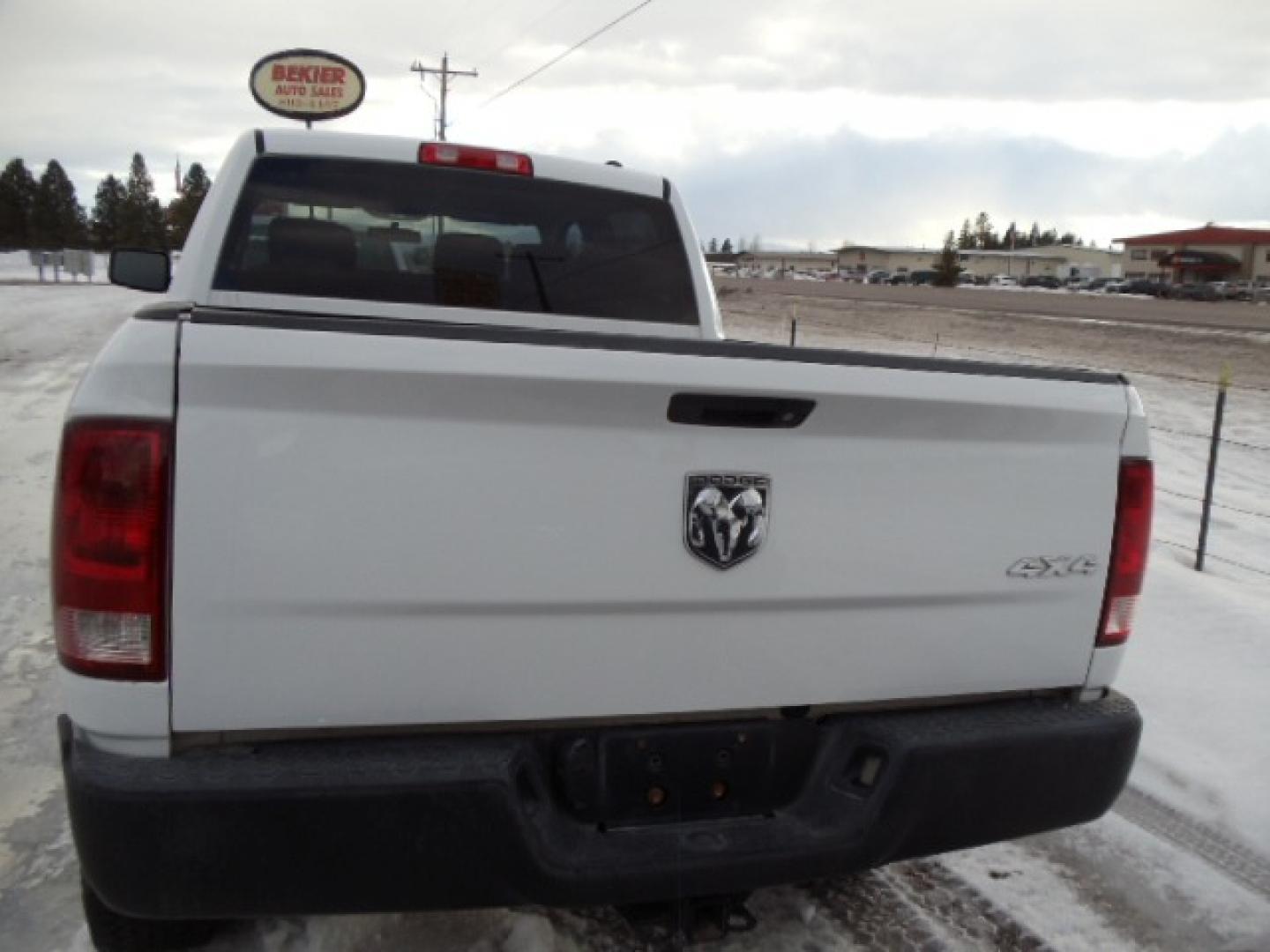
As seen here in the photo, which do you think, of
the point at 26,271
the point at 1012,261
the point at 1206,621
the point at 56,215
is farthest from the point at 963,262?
the point at 1206,621

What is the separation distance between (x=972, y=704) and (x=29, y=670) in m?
3.71

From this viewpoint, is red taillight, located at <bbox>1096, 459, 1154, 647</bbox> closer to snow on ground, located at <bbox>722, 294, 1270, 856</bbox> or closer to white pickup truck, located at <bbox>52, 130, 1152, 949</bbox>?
white pickup truck, located at <bbox>52, 130, 1152, 949</bbox>

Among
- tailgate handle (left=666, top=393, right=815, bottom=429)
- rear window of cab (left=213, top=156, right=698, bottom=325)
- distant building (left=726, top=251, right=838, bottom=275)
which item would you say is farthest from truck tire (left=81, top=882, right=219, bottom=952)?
distant building (left=726, top=251, right=838, bottom=275)

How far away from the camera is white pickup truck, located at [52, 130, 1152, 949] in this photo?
185cm

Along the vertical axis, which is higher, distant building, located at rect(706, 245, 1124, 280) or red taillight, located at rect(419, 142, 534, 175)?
distant building, located at rect(706, 245, 1124, 280)

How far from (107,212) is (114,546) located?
113m

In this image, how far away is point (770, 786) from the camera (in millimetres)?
2299

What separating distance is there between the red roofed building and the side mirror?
9735 cm

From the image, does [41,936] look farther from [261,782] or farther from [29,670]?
[29,670]

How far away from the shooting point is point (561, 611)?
204 cm

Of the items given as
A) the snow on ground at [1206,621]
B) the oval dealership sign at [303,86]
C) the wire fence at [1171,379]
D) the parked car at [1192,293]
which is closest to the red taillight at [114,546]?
the snow on ground at [1206,621]

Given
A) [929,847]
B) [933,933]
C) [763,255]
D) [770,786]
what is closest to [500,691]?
[770,786]

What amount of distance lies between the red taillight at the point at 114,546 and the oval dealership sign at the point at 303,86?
35.9 feet

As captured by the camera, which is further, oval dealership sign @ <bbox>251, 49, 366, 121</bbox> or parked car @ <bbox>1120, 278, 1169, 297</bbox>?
parked car @ <bbox>1120, 278, 1169, 297</bbox>
